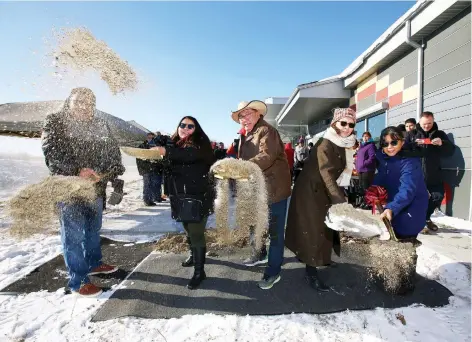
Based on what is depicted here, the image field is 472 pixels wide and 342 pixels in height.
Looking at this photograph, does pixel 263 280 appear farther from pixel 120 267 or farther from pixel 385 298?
pixel 120 267

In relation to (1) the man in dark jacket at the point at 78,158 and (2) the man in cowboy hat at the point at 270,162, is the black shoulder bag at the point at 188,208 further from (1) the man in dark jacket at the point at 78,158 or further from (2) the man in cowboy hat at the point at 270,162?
(1) the man in dark jacket at the point at 78,158

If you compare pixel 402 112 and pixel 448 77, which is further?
pixel 402 112

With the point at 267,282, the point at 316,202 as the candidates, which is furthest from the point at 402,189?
the point at 267,282

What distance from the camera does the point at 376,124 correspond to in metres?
9.30

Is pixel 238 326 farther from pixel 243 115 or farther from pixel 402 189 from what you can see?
pixel 243 115

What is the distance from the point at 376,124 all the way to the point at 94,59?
8.90 metres

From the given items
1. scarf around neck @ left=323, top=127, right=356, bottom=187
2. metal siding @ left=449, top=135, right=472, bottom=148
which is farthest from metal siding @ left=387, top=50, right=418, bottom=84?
scarf around neck @ left=323, top=127, right=356, bottom=187

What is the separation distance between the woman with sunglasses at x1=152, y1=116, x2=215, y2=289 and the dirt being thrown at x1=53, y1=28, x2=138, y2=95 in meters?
0.93

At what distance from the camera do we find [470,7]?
5074 millimetres

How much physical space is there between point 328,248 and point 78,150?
104 inches

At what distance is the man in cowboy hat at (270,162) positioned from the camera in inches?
104

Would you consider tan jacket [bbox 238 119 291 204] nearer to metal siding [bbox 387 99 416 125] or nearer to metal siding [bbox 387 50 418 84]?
metal siding [bbox 387 99 416 125]

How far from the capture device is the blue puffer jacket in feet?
8.14


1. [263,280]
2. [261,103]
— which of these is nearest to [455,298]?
[263,280]
